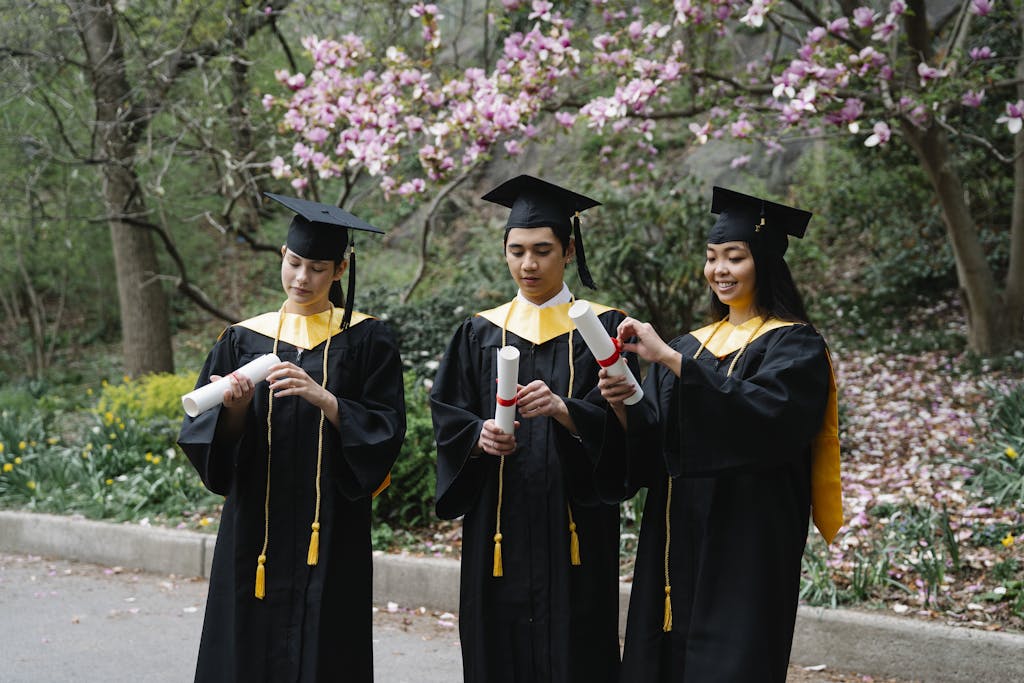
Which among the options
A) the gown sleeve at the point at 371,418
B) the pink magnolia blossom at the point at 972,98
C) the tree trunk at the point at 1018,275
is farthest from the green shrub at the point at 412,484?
the tree trunk at the point at 1018,275

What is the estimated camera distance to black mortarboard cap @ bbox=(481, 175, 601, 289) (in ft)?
10.4

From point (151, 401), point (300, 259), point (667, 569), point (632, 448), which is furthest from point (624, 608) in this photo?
point (151, 401)

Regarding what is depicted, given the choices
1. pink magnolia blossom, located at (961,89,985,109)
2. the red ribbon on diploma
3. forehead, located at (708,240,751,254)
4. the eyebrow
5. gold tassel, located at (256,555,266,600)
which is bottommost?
gold tassel, located at (256,555,266,600)

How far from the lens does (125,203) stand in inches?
365

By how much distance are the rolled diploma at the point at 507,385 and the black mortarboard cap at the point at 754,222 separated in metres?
0.77

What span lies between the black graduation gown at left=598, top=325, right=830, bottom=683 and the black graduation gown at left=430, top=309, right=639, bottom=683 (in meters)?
0.17

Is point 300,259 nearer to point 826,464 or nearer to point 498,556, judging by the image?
point 498,556

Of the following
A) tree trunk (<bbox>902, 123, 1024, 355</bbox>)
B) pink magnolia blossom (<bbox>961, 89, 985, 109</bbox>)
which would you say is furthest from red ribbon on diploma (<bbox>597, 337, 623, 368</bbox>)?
tree trunk (<bbox>902, 123, 1024, 355</bbox>)

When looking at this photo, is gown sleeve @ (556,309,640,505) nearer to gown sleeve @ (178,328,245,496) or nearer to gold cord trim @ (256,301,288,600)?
gold cord trim @ (256,301,288,600)

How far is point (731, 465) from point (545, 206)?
1054 mm

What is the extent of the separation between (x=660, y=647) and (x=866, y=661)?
1.69 m

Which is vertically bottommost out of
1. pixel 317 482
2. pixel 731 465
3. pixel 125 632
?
pixel 125 632

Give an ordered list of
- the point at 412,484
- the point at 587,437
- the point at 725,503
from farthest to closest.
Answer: the point at 412,484 → the point at 587,437 → the point at 725,503

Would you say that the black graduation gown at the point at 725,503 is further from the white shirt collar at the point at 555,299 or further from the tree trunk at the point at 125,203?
the tree trunk at the point at 125,203
